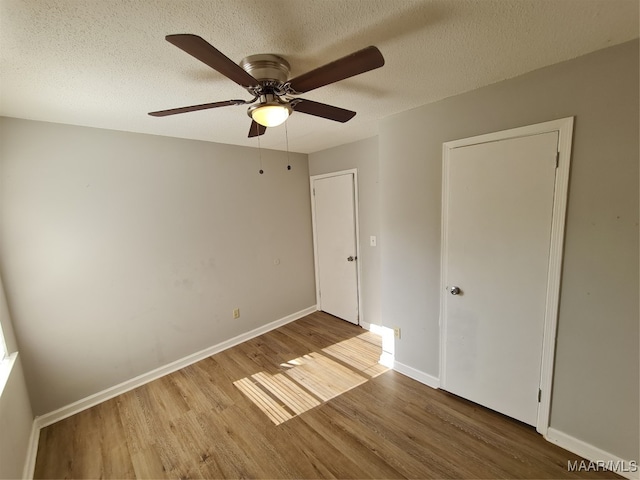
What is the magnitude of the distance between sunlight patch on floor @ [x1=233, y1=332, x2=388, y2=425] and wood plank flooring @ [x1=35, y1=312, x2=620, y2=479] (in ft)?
0.04

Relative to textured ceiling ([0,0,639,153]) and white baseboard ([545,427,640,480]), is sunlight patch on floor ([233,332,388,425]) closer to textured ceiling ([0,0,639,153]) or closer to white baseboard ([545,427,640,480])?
white baseboard ([545,427,640,480])

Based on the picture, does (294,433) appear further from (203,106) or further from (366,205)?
(366,205)

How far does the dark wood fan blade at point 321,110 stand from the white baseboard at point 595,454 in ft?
7.93

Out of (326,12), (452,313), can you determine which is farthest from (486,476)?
(326,12)

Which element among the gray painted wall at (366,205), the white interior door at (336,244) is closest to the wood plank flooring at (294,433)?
the gray painted wall at (366,205)

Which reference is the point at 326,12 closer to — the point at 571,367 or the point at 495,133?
the point at 495,133

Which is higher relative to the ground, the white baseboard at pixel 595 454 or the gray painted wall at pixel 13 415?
the gray painted wall at pixel 13 415

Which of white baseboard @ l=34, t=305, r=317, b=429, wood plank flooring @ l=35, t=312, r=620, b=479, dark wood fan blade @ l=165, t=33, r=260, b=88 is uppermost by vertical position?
dark wood fan blade @ l=165, t=33, r=260, b=88

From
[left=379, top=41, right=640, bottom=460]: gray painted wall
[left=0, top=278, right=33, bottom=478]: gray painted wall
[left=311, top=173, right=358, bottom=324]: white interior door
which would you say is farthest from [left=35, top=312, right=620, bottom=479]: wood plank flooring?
[left=311, top=173, right=358, bottom=324]: white interior door

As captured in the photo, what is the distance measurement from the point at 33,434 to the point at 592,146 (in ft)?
13.3

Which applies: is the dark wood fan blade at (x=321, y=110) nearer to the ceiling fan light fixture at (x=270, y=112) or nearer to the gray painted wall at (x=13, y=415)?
the ceiling fan light fixture at (x=270, y=112)

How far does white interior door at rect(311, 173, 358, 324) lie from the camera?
3.39 m

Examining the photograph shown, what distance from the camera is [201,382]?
2.52m

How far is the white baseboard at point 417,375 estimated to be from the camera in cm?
228
